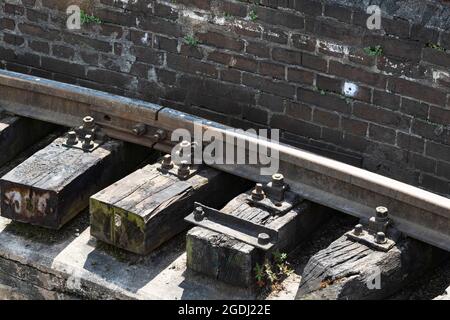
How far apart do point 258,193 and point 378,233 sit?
38.9 inches

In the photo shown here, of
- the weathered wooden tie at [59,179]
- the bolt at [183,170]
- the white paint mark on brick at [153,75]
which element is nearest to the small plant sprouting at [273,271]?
the bolt at [183,170]

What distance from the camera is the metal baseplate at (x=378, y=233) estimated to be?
8.12 m

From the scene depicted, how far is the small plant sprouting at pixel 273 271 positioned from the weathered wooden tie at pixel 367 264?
12.3 inches

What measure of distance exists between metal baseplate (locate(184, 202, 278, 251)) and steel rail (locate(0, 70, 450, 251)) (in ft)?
2.43

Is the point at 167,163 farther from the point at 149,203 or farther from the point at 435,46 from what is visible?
the point at 435,46

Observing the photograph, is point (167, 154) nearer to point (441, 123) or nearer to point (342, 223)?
point (342, 223)

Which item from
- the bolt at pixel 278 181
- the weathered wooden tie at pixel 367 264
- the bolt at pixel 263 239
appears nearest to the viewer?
the weathered wooden tie at pixel 367 264

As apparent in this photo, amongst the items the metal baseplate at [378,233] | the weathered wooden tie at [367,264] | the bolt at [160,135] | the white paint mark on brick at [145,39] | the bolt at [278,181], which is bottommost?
the weathered wooden tie at [367,264]

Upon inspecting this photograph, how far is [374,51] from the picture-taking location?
8828 mm

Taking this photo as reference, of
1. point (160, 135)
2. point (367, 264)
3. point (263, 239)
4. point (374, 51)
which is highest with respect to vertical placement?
point (374, 51)

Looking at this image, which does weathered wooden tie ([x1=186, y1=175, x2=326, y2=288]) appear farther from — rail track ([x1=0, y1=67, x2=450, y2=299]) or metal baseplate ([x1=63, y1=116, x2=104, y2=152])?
metal baseplate ([x1=63, y1=116, x2=104, y2=152])

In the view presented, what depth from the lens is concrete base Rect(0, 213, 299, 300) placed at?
319 inches

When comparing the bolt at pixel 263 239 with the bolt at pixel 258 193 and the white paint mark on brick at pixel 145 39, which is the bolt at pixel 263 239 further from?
the white paint mark on brick at pixel 145 39

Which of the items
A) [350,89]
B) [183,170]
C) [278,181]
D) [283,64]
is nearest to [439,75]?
[350,89]
